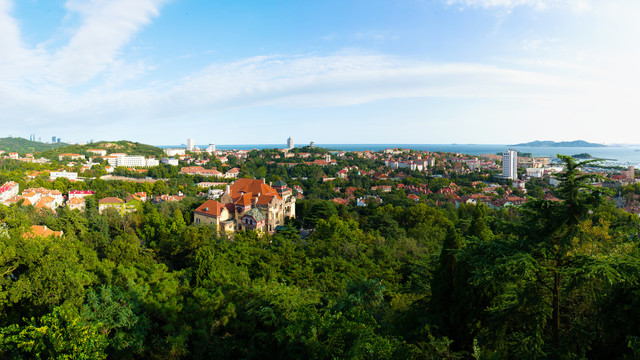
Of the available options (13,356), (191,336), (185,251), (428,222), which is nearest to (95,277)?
(13,356)

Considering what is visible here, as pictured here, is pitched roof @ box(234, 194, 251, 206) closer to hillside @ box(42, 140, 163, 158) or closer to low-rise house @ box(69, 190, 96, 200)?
low-rise house @ box(69, 190, 96, 200)

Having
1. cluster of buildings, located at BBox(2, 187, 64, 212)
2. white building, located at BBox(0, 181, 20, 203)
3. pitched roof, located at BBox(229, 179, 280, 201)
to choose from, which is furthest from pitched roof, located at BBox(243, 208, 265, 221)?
white building, located at BBox(0, 181, 20, 203)

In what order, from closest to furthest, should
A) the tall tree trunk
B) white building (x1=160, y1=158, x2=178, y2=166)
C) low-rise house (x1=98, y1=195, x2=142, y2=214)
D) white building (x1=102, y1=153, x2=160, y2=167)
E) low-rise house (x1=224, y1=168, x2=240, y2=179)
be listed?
1. the tall tree trunk
2. low-rise house (x1=98, y1=195, x2=142, y2=214)
3. low-rise house (x1=224, y1=168, x2=240, y2=179)
4. white building (x1=102, y1=153, x2=160, y2=167)
5. white building (x1=160, y1=158, x2=178, y2=166)

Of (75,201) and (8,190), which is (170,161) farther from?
(75,201)

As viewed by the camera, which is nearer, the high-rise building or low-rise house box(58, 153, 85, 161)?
the high-rise building

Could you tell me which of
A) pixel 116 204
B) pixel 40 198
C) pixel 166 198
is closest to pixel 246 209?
pixel 116 204

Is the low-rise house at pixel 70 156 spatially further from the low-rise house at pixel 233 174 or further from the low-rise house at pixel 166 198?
the low-rise house at pixel 166 198
